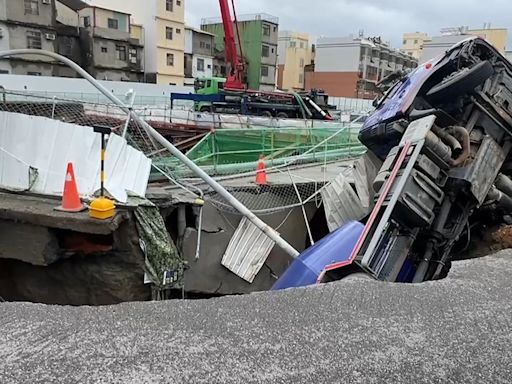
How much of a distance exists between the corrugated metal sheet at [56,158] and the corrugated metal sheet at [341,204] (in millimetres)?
2575

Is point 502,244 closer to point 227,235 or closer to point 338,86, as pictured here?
point 227,235

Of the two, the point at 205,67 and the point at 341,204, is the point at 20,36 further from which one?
the point at 341,204

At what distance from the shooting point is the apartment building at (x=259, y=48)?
160ft

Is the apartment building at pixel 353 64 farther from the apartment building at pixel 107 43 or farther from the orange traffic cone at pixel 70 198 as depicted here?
the orange traffic cone at pixel 70 198

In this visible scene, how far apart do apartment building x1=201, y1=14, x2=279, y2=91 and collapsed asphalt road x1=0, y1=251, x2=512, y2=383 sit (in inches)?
1866

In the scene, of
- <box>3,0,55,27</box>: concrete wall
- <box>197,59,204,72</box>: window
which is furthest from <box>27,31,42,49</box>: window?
<box>197,59,204,72</box>: window

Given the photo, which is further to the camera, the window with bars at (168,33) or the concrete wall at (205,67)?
the concrete wall at (205,67)

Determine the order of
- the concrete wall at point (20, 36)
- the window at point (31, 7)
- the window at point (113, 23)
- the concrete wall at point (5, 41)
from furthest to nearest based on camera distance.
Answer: the window at point (113, 23) → the window at point (31, 7) → the concrete wall at point (20, 36) → the concrete wall at point (5, 41)

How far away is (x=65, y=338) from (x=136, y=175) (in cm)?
389

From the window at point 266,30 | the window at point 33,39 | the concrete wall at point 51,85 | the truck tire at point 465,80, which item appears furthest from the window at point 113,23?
the truck tire at point 465,80

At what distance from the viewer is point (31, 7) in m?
35.2

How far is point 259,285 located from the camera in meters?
6.11

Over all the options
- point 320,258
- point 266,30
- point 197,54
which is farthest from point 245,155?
point 266,30

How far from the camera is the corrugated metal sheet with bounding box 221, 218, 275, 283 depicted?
230 inches
